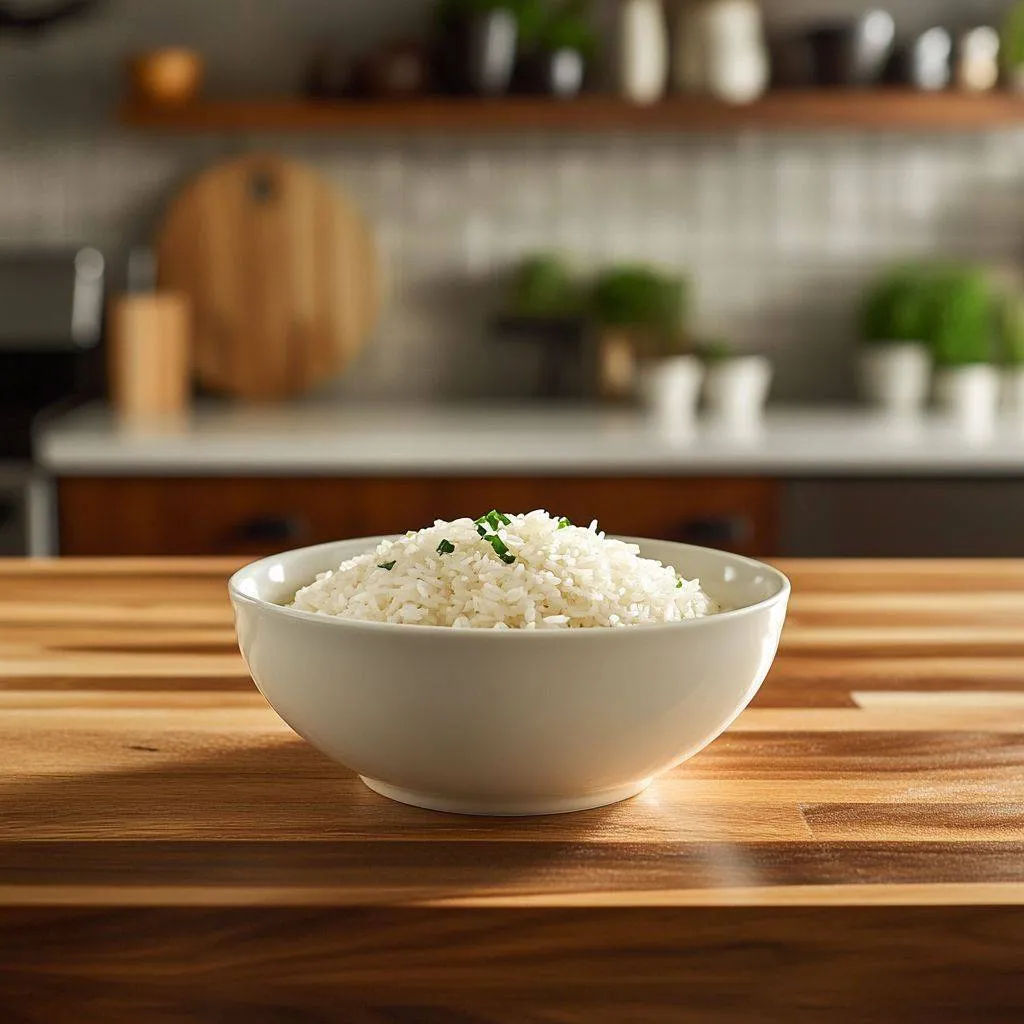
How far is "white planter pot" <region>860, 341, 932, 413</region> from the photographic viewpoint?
2.92 meters

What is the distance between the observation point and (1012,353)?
9.68 ft

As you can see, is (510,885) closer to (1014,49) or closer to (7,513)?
(7,513)

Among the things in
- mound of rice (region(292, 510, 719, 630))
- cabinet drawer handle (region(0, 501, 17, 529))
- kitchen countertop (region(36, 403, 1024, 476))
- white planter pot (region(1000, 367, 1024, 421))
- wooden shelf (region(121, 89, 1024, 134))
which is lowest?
cabinet drawer handle (region(0, 501, 17, 529))

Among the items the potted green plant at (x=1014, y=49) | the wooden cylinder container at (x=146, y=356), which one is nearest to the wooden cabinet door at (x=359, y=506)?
the wooden cylinder container at (x=146, y=356)

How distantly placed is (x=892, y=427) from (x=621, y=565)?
2.01 m

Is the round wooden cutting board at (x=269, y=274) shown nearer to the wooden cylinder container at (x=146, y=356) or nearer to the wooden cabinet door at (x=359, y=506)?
the wooden cylinder container at (x=146, y=356)

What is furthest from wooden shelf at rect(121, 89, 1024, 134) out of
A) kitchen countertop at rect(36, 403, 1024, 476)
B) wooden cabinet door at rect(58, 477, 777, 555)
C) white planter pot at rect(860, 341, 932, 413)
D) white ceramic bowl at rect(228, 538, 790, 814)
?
white ceramic bowl at rect(228, 538, 790, 814)

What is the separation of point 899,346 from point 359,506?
126cm

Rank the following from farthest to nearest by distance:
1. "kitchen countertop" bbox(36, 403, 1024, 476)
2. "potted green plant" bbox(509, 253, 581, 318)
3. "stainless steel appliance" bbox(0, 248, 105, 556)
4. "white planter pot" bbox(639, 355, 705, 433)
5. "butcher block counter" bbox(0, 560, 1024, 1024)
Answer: "potted green plant" bbox(509, 253, 581, 318)
"stainless steel appliance" bbox(0, 248, 105, 556)
"white planter pot" bbox(639, 355, 705, 433)
"kitchen countertop" bbox(36, 403, 1024, 476)
"butcher block counter" bbox(0, 560, 1024, 1024)

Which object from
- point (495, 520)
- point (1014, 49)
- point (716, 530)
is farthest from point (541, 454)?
point (495, 520)

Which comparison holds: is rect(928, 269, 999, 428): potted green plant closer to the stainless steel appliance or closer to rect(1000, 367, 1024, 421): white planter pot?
rect(1000, 367, 1024, 421): white planter pot

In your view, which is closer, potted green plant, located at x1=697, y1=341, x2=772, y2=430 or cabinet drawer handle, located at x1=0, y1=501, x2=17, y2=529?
cabinet drawer handle, located at x1=0, y1=501, x2=17, y2=529

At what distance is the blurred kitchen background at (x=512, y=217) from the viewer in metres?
2.81

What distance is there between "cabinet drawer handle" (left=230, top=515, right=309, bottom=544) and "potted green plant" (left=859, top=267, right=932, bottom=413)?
131 centimetres
